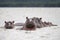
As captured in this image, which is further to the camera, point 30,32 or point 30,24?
point 30,24

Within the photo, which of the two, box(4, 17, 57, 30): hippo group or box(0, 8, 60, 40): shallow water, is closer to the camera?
box(0, 8, 60, 40): shallow water

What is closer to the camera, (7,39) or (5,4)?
(7,39)

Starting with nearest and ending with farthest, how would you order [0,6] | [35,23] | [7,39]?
[7,39], [35,23], [0,6]

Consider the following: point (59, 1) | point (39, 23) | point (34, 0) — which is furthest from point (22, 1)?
point (39, 23)

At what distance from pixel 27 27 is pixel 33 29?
25 cm

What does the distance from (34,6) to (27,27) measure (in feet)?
57.0

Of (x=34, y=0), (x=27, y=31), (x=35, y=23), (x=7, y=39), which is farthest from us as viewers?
(x=34, y=0)

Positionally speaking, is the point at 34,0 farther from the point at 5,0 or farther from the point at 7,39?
the point at 7,39

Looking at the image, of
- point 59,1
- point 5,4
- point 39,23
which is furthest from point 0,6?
point 39,23

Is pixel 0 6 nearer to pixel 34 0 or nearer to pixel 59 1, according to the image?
pixel 34 0

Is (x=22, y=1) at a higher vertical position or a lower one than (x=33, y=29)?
higher

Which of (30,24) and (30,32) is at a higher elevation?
(30,24)

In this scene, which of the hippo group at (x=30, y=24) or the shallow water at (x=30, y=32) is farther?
the hippo group at (x=30, y=24)

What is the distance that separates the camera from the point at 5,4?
27.6m
